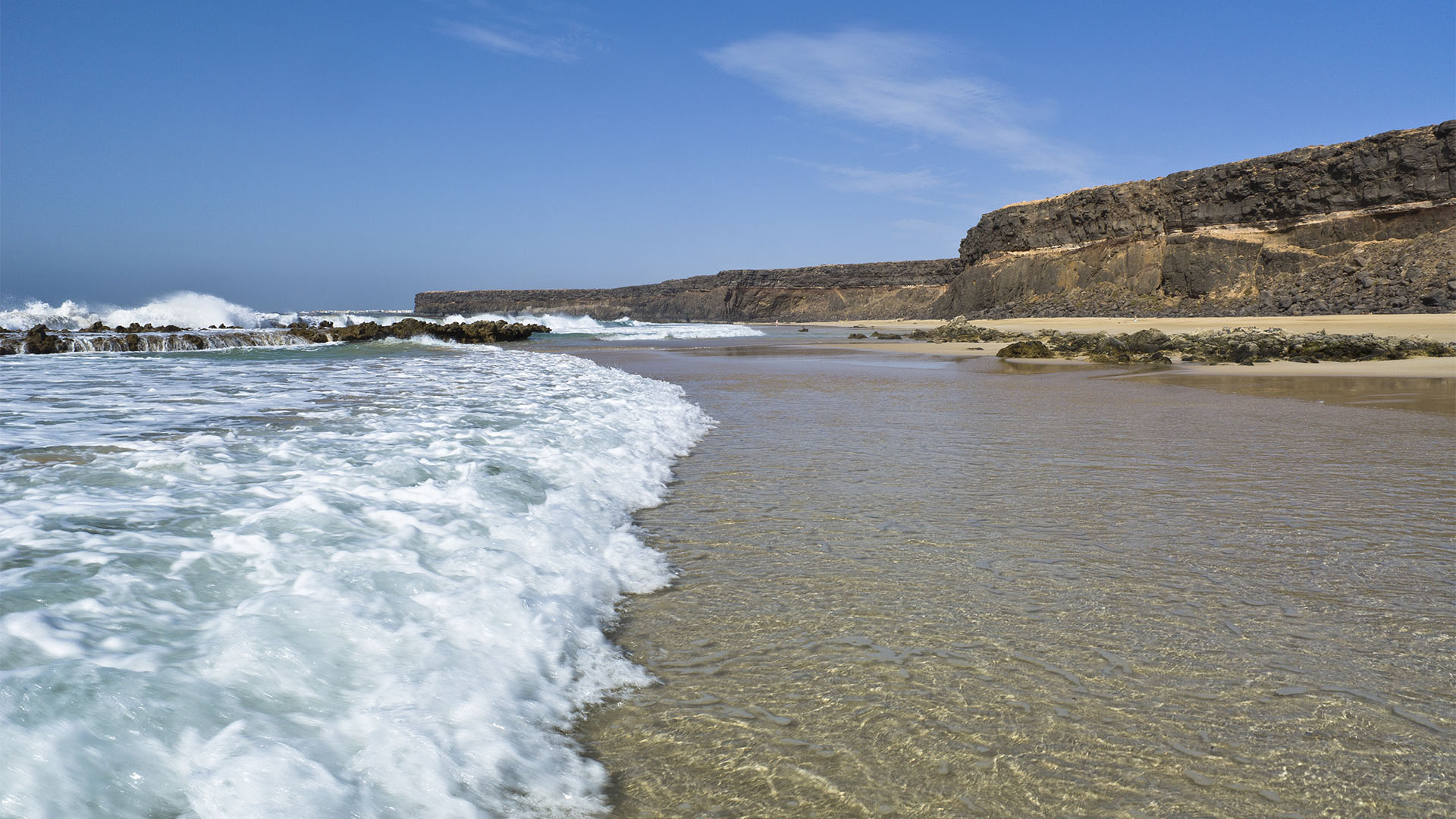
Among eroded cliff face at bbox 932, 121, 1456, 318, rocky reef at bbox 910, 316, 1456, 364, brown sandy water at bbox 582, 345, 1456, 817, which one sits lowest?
brown sandy water at bbox 582, 345, 1456, 817

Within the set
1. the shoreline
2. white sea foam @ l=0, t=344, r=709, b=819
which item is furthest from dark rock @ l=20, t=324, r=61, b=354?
the shoreline

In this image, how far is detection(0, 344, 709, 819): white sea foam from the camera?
5.09 feet

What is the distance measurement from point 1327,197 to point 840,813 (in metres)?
53.1

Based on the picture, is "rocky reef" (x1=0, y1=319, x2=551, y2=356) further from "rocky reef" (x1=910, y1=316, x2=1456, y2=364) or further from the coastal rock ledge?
the coastal rock ledge

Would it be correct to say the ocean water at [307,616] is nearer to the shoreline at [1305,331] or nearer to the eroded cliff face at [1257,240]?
the shoreline at [1305,331]

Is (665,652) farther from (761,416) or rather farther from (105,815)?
(761,416)

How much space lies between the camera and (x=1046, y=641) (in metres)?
2.40

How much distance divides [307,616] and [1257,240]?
5390 cm

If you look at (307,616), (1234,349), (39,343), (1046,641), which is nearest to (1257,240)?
(1234,349)

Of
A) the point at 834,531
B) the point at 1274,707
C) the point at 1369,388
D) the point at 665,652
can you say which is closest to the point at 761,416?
the point at 834,531

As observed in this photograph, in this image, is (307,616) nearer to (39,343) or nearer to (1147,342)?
(1147,342)

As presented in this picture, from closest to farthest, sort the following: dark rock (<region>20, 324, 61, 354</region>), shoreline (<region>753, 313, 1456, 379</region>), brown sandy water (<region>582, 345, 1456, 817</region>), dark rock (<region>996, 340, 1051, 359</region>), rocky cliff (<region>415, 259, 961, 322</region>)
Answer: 1. brown sandy water (<region>582, 345, 1456, 817</region>)
2. shoreline (<region>753, 313, 1456, 379</region>)
3. dark rock (<region>20, 324, 61, 354</region>)
4. dark rock (<region>996, 340, 1051, 359</region>)
5. rocky cliff (<region>415, 259, 961, 322</region>)

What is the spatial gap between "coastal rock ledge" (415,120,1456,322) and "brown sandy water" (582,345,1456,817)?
35348mm

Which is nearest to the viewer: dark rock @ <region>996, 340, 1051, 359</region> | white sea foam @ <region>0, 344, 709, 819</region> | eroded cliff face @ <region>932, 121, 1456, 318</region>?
white sea foam @ <region>0, 344, 709, 819</region>
